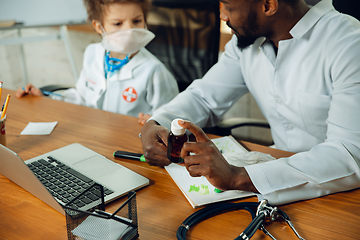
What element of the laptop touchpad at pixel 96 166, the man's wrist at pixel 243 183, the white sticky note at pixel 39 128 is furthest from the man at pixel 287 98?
the white sticky note at pixel 39 128

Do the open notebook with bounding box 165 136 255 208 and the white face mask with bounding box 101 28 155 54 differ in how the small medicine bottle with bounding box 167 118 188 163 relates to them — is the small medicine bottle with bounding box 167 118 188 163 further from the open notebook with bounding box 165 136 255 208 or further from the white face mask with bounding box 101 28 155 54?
the white face mask with bounding box 101 28 155 54

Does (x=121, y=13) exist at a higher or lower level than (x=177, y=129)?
higher

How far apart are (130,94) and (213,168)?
0.87 m

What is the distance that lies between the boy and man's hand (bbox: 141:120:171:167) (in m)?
0.55

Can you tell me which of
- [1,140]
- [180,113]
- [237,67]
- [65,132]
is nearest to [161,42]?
[237,67]

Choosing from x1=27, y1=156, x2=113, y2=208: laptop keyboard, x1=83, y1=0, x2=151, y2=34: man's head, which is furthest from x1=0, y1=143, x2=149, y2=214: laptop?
x1=83, y1=0, x2=151, y2=34: man's head

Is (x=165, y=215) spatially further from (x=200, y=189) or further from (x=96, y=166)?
(x=96, y=166)

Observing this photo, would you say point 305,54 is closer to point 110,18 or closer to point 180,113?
point 180,113

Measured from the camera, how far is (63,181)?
2.70ft

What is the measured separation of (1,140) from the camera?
0.98 meters

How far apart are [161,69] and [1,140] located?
2.52ft

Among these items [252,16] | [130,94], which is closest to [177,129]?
[252,16]

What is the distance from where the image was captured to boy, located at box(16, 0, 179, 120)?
58.6 inches

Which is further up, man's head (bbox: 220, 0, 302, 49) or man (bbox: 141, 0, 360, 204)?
man's head (bbox: 220, 0, 302, 49)
